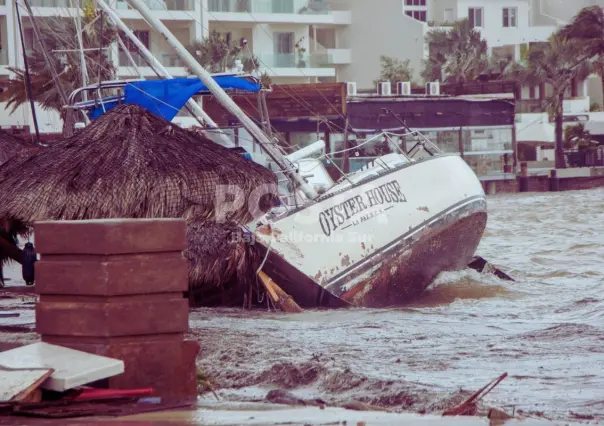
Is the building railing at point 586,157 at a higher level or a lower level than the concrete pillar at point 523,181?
higher

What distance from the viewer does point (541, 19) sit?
7862 centimetres

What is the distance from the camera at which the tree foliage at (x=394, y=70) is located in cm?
6475

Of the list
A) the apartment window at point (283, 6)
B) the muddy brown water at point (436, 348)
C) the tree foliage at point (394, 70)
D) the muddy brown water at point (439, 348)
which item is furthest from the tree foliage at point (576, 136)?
the muddy brown water at point (436, 348)

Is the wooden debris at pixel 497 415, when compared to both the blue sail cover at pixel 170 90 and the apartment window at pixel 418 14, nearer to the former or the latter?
the blue sail cover at pixel 170 90

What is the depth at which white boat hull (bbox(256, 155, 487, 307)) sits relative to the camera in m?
14.7

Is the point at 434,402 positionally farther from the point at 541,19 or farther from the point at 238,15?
the point at 541,19

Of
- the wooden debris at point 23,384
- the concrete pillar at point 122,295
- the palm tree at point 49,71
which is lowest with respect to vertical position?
the wooden debris at point 23,384

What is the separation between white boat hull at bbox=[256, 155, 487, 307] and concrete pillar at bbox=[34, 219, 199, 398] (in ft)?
22.4

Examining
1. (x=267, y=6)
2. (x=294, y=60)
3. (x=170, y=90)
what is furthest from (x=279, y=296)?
(x=267, y=6)

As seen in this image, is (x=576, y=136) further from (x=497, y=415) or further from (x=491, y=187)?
(x=497, y=415)

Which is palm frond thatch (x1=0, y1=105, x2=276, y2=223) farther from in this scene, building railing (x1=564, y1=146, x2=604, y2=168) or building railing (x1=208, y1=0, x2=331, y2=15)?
building railing (x1=564, y1=146, x2=604, y2=168)

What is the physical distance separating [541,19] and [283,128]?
39571 mm

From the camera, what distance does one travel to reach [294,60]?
195 feet

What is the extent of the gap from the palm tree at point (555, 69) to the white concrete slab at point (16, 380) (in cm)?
5168
